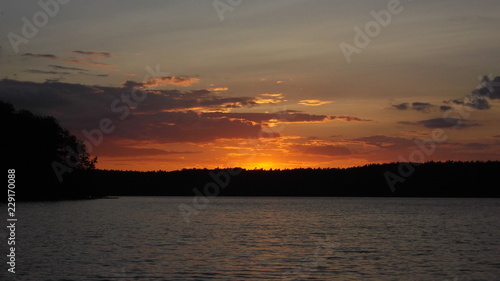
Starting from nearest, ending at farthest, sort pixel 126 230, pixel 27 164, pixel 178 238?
pixel 178 238, pixel 126 230, pixel 27 164

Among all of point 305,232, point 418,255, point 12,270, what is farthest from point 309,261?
point 305,232

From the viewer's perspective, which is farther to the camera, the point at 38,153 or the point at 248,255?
the point at 38,153

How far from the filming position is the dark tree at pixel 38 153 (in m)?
131

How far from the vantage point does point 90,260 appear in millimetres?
44875

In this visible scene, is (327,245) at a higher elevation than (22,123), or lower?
lower

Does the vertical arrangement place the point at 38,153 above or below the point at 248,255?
above

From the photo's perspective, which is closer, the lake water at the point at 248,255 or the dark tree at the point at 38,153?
the lake water at the point at 248,255

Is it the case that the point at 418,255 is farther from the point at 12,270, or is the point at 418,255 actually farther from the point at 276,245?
the point at 12,270

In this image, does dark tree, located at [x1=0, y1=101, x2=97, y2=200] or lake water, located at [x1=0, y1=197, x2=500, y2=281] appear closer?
lake water, located at [x1=0, y1=197, x2=500, y2=281]

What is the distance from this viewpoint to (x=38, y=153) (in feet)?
449

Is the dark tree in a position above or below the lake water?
above

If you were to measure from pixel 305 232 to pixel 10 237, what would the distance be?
36450 millimetres

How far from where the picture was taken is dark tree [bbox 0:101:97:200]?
5148 inches

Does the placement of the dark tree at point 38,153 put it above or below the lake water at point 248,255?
above
